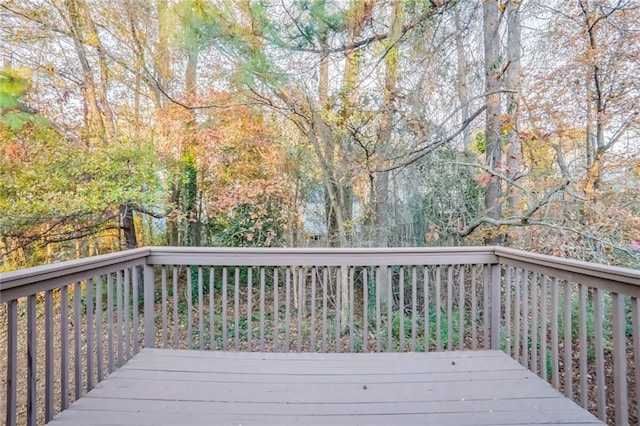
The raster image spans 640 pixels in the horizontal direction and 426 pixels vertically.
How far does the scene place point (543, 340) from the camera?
2.18m

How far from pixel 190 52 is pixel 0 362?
459 cm

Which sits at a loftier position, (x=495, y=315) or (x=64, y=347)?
(x=64, y=347)

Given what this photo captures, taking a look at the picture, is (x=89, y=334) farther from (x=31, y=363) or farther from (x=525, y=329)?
(x=525, y=329)

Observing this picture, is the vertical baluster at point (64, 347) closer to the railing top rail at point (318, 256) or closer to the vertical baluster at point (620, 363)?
the railing top rail at point (318, 256)

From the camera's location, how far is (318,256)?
8.57ft

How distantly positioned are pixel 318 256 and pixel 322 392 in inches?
37.3

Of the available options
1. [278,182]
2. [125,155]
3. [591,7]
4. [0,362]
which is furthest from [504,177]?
[0,362]

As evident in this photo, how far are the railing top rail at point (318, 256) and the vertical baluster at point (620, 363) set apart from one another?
0.98 metres

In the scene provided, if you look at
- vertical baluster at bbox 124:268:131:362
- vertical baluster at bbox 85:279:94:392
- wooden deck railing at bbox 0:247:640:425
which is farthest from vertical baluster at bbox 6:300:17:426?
vertical baluster at bbox 124:268:131:362

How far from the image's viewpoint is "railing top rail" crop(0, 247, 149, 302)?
1.54 meters

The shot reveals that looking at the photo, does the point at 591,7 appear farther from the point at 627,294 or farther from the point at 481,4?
the point at 627,294

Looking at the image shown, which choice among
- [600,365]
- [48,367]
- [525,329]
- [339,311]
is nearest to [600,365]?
[600,365]

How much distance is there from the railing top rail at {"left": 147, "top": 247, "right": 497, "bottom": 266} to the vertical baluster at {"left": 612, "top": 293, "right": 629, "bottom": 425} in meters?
0.98

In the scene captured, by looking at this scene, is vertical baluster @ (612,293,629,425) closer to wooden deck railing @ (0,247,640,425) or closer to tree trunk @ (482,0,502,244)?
wooden deck railing @ (0,247,640,425)
